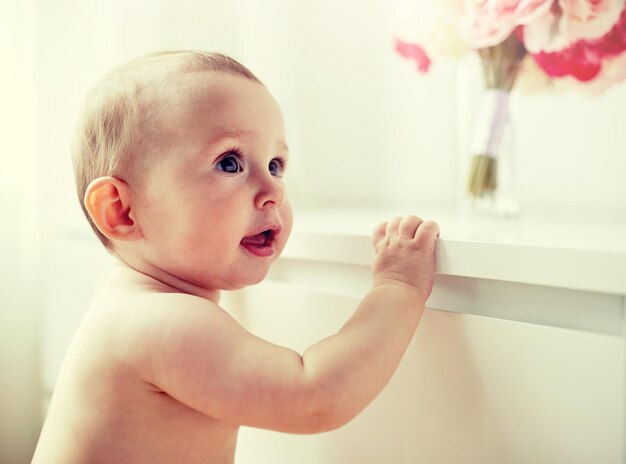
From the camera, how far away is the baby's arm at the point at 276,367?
1.90 feet

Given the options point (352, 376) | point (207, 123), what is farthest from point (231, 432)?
point (207, 123)

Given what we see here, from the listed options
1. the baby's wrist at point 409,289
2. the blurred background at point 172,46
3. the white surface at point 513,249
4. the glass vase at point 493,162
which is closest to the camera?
the white surface at point 513,249

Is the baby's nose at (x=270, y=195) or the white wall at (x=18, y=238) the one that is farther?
the white wall at (x=18, y=238)

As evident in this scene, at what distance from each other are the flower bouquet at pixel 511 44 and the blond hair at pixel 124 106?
13.0 inches

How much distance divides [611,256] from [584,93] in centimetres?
41

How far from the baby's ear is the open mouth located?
0.11 meters

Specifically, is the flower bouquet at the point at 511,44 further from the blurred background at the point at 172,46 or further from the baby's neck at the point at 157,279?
the baby's neck at the point at 157,279

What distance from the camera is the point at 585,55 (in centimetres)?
81

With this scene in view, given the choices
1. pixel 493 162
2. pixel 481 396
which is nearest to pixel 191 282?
pixel 481 396

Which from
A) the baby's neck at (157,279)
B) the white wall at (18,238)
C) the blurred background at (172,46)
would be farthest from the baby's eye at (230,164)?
the white wall at (18,238)

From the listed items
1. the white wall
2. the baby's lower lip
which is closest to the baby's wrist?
the baby's lower lip

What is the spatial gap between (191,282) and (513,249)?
13.2 inches

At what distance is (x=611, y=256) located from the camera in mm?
516

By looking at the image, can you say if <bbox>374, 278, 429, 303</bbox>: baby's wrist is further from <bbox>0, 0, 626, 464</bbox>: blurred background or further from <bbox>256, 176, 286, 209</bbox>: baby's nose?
<bbox>0, 0, 626, 464</bbox>: blurred background
